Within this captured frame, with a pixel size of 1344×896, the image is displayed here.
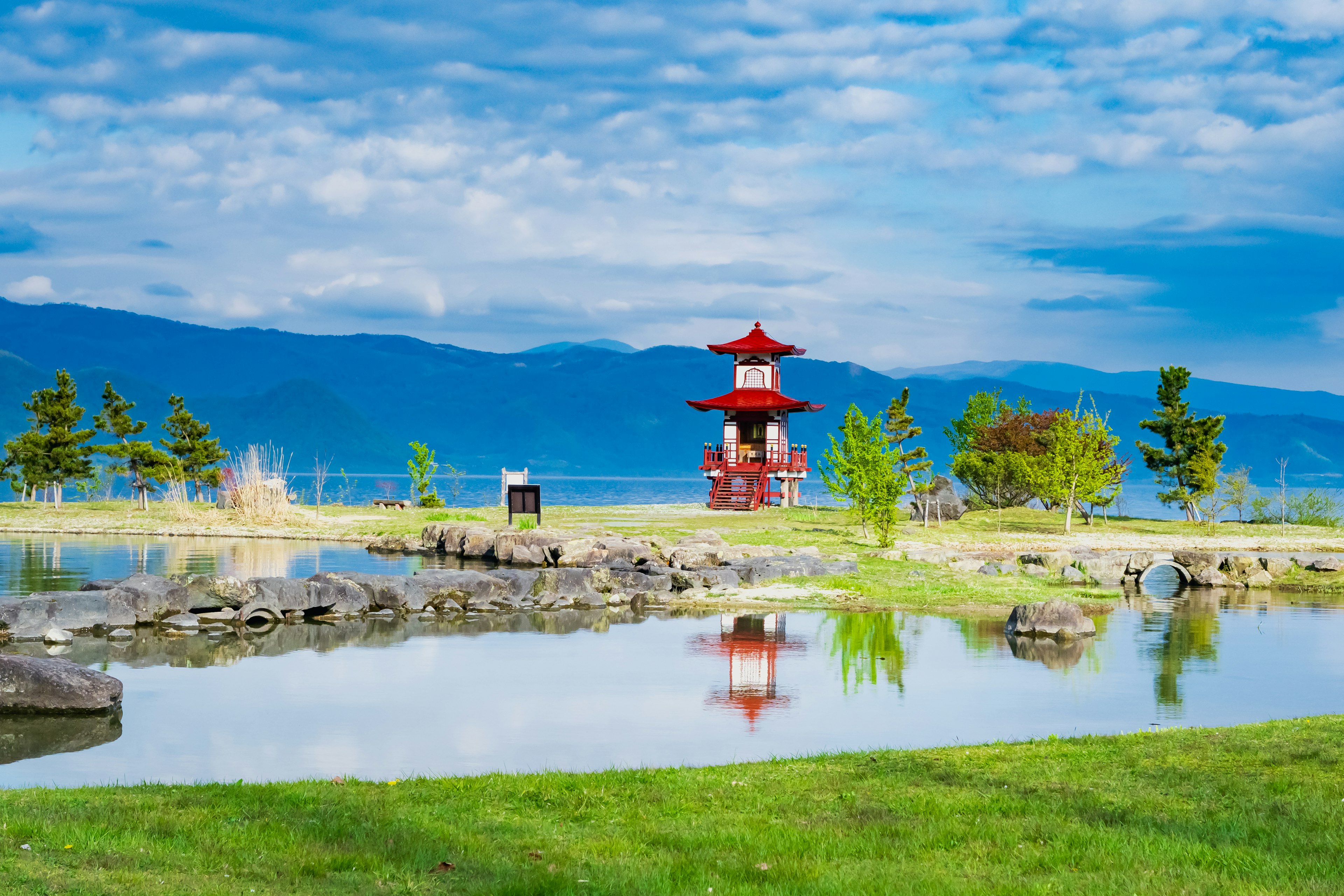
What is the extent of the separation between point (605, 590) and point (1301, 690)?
14.7 metres

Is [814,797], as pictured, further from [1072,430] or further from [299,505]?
[299,505]

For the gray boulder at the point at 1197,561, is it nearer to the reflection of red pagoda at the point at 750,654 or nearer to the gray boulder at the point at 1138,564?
the gray boulder at the point at 1138,564

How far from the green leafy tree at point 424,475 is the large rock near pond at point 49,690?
4189 centimetres

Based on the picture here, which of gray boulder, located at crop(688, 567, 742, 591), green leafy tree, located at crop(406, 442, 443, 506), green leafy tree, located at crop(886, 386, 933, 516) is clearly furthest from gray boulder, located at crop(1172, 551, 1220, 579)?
green leafy tree, located at crop(406, 442, 443, 506)

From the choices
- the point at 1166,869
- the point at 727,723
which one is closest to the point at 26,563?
the point at 727,723

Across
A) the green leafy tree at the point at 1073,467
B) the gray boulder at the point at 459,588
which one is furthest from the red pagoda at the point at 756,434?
the gray boulder at the point at 459,588

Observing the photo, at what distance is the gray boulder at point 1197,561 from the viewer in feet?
109

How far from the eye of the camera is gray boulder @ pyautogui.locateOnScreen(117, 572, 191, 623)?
70.1ft

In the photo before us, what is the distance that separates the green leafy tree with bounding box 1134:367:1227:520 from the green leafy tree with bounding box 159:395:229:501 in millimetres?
42945

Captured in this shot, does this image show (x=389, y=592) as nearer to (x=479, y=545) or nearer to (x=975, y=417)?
(x=479, y=545)

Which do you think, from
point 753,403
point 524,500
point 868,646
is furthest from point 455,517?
point 868,646

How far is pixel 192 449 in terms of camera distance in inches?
2105

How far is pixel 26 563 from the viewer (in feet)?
104

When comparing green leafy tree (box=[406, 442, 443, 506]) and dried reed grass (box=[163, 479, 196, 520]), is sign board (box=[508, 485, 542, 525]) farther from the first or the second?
dried reed grass (box=[163, 479, 196, 520])
